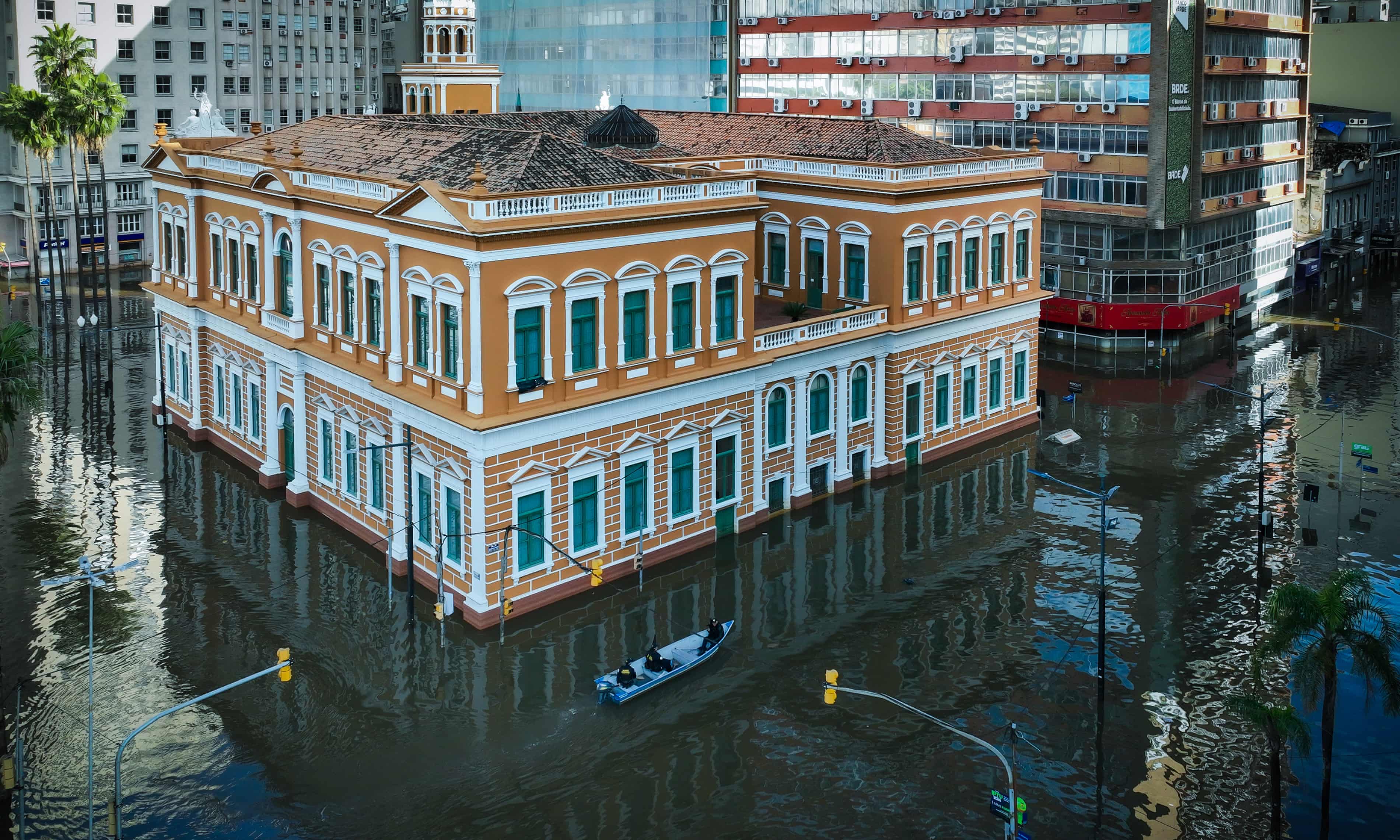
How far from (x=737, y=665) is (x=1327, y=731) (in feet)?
52.3

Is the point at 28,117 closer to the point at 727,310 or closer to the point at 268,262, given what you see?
the point at 268,262

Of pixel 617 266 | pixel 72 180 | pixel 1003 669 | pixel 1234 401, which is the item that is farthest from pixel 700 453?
pixel 72 180

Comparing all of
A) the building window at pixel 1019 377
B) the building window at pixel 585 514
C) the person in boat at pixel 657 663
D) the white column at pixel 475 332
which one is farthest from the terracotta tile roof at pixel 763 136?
the person in boat at pixel 657 663

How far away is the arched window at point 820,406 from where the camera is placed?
53.1 metres

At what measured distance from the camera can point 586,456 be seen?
144 ft

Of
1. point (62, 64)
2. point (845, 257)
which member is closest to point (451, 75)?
point (845, 257)

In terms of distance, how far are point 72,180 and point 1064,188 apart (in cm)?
6528

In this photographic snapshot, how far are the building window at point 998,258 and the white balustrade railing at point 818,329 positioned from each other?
8.26 m

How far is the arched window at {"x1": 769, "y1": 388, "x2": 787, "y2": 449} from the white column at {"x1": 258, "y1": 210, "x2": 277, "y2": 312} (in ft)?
65.1

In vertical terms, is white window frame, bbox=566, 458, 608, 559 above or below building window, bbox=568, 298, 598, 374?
below

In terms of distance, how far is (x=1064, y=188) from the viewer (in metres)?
A: 81.5

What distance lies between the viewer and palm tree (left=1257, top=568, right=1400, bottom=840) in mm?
29641

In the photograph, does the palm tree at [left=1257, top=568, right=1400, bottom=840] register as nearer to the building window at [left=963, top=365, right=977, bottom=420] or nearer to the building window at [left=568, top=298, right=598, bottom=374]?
the building window at [left=568, top=298, right=598, bottom=374]

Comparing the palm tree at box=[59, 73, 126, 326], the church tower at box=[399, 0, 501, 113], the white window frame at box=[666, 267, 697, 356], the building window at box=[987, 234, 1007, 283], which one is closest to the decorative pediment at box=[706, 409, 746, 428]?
the white window frame at box=[666, 267, 697, 356]
